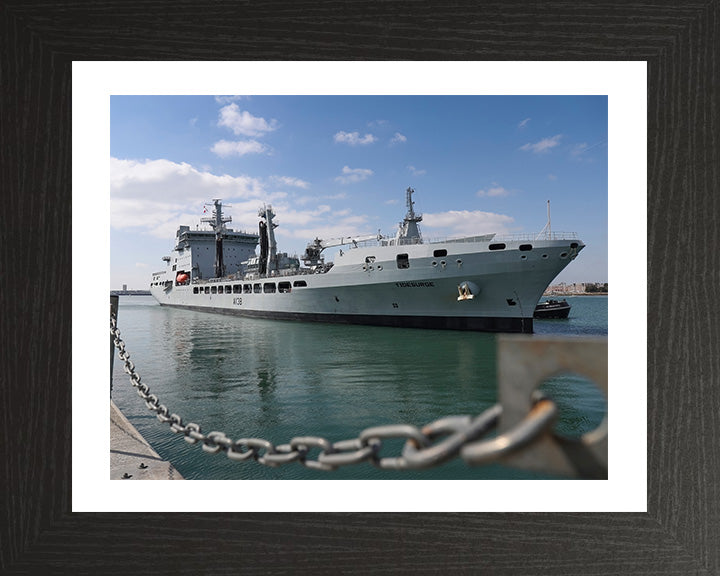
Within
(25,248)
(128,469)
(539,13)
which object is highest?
(539,13)

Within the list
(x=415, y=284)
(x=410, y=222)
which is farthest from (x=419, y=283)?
(x=410, y=222)

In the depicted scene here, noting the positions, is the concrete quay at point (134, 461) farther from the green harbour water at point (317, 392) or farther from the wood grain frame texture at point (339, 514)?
the green harbour water at point (317, 392)

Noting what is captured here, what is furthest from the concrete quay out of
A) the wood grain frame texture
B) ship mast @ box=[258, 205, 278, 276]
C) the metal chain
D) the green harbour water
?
ship mast @ box=[258, 205, 278, 276]

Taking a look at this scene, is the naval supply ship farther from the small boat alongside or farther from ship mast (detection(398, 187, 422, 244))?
the small boat alongside

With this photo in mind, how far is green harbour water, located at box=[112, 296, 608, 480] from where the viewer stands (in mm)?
2793

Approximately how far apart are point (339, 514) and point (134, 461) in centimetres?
111

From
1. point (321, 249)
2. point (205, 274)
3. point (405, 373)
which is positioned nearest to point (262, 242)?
point (321, 249)

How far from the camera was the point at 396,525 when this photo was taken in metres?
1.53

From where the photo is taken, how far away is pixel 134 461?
1961 millimetres

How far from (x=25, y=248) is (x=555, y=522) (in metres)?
2.30

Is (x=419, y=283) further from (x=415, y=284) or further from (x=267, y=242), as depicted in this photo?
(x=267, y=242)

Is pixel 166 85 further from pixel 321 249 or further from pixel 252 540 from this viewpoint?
pixel 321 249

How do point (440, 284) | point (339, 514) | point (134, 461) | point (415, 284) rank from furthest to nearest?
point (415, 284) < point (440, 284) < point (134, 461) < point (339, 514)

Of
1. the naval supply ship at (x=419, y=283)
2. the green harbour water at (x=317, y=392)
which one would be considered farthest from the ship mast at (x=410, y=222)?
the green harbour water at (x=317, y=392)
